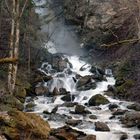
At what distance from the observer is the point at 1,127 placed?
1180 cm

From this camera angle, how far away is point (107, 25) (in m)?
32.8

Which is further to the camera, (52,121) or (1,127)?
(52,121)

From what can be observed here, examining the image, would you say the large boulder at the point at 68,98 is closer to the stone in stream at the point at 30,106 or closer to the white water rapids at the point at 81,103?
the white water rapids at the point at 81,103

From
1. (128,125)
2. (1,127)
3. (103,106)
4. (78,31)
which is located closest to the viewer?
(1,127)

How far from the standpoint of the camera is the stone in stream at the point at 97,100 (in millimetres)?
20314

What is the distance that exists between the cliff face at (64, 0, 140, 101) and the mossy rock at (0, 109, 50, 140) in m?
13.8

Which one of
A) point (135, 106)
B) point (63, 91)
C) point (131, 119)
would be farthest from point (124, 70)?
point (131, 119)

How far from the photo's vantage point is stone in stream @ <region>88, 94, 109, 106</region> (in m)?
20.3

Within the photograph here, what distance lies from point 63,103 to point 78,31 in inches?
619

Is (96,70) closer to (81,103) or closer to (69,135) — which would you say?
(81,103)

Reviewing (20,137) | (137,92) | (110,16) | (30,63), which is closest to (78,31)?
(110,16)

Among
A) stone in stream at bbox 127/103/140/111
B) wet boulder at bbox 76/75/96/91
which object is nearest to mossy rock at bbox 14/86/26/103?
wet boulder at bbox 76/75/96/91

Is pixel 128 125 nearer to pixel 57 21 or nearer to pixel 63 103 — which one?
pixel 63 103

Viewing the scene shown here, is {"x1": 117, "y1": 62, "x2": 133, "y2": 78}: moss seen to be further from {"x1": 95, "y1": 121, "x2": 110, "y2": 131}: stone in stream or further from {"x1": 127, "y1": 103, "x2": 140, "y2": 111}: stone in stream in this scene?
{"x1": 95, "y1": 121, "x2": 110, "y2": 131}: stone in stream
